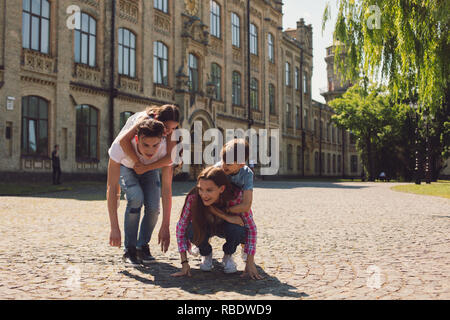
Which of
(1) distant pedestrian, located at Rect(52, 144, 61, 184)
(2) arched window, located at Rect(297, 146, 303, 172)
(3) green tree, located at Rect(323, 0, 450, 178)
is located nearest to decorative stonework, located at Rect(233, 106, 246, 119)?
(2) arched window, located at Rect(297, 146, 303, 172)

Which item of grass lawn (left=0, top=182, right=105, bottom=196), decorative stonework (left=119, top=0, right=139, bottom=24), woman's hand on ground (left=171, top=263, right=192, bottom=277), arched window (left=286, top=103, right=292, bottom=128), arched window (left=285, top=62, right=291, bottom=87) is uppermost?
arched window (left=285, top=62, right=291, bottom=87)

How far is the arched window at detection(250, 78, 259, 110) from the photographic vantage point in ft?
124

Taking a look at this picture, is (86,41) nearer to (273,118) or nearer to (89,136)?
(89,136)

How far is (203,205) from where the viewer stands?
4.48m

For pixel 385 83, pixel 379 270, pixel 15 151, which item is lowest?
pixel 379 270

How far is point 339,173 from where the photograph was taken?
6062 centimetres

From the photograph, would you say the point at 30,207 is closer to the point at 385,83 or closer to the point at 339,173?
the point at 385,83

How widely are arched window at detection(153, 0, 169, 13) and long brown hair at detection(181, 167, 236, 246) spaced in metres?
24.7

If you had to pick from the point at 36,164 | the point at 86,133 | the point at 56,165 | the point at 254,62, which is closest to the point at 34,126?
the point at 36,164

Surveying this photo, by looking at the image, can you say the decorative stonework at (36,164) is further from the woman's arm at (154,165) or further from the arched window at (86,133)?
the woman's arm at (154,165)

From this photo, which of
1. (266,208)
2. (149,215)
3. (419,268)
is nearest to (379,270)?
(419,268)

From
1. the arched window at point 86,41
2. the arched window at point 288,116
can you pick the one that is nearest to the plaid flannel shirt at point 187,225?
the arched window at point 86,41

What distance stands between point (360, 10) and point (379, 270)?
8161 millimetres

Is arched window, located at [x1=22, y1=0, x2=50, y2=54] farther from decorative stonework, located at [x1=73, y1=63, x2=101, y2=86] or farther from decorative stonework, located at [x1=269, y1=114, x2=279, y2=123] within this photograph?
decorative stonework, located at [x1=269, y1=114, x2=279, y2=123]
